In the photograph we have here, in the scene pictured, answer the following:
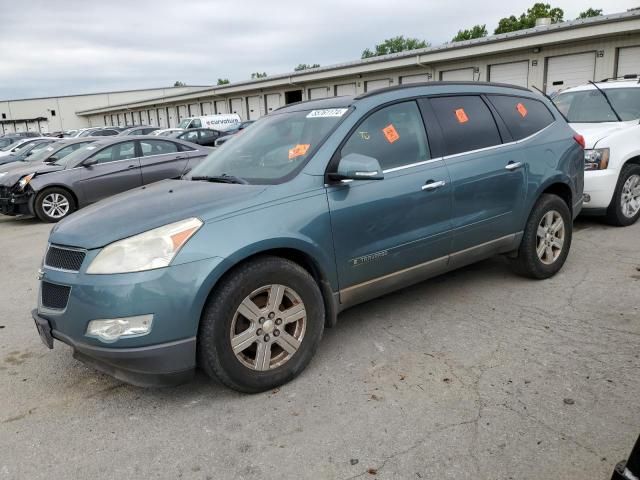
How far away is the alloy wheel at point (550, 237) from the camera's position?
4863 mm

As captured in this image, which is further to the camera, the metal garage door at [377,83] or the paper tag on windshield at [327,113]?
the metal garage door at [377,83]

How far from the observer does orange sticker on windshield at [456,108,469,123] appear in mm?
4316

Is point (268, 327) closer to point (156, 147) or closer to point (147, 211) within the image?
point (147, 211)

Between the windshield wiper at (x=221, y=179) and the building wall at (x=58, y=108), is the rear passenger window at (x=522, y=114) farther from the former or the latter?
the building wall at (x=58, y=108)

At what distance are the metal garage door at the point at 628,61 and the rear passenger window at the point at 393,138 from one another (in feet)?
59.0

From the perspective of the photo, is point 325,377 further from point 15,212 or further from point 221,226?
point 15,212

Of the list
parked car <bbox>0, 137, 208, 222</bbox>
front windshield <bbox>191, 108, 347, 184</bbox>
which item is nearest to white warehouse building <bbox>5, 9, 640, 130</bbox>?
parked car <bbox>0, 137, 208, 222</bbox>

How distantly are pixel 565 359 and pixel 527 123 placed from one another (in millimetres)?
2320

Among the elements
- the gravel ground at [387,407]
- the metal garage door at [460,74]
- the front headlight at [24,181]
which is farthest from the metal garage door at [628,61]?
the front headlight at [24,181]

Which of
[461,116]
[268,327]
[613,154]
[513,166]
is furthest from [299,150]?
[613,154]

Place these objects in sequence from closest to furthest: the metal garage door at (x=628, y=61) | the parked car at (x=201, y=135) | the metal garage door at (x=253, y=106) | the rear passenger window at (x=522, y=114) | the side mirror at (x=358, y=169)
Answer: the side mirror at (x=358, y=169), the rear passenger window at (x=522, y=114), the metal garage door at (x=628, y=61), the parked car at (x=201, y=135), the metal garage door at (x=253, y=106)

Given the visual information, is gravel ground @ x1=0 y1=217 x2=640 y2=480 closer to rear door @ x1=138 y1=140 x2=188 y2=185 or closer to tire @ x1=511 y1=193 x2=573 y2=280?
tire @ x1=511 y1=193 x2=573 y2=280

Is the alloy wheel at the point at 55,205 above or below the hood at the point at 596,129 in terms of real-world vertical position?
below

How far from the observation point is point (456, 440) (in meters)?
2.70
